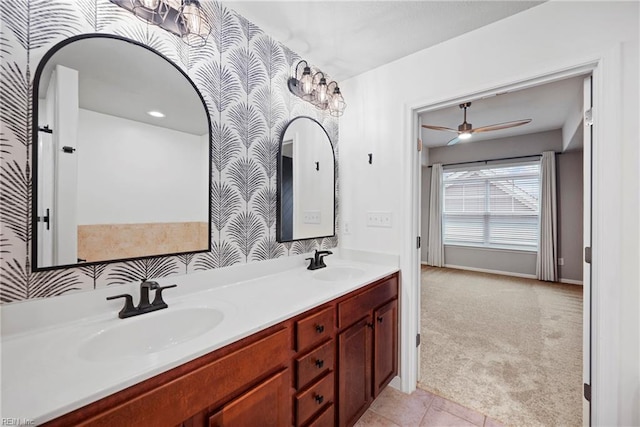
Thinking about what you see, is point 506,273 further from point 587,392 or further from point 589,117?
point 589,117

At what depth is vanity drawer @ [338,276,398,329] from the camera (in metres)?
1.42

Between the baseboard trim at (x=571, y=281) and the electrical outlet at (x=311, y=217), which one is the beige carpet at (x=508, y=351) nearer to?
the baseboard trim at (x=571, y=281)

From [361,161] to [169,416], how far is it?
6.25 feet

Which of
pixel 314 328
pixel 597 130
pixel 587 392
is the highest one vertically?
pixel 597 130

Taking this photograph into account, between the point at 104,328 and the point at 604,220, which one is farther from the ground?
the point at 604,220

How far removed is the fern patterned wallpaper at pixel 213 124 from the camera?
922 millimetres

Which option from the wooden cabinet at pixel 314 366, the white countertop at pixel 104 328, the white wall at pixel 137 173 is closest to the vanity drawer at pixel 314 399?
the wooden cabinet at pixel 314 366

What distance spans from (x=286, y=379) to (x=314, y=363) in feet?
0.58

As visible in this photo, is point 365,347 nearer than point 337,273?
Yes

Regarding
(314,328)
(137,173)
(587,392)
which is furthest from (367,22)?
(587,392)

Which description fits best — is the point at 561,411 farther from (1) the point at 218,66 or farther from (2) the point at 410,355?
(1) the point at 218,66

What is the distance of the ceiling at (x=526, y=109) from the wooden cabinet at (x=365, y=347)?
2.12m

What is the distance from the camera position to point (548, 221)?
4402mm

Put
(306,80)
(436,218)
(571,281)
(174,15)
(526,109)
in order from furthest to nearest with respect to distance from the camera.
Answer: (436,218) → (571,281) → (526,109) → (306,80) → (174,15)
